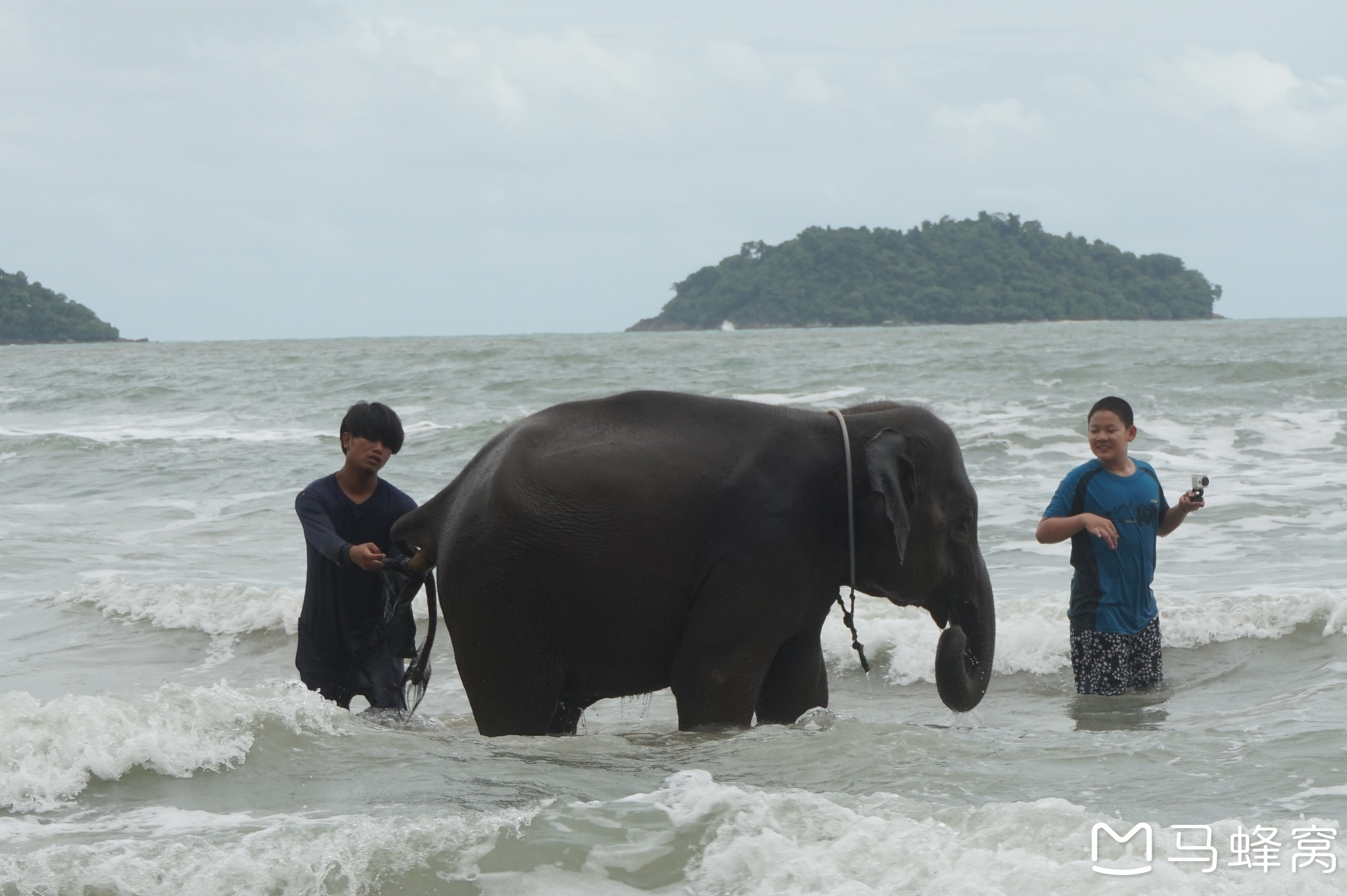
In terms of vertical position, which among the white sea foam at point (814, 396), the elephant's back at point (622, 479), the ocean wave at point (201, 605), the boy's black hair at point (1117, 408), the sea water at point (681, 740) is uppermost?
the boy's black hair at point (1117, 408)

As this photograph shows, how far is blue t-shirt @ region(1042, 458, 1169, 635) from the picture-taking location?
18.4 feet

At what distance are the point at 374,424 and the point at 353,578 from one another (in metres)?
0.52

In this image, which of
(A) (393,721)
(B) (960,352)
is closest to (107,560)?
(A) (393,721)

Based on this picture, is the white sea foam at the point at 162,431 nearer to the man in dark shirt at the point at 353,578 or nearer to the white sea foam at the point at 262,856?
the man in dark shirt at the point at 353,578

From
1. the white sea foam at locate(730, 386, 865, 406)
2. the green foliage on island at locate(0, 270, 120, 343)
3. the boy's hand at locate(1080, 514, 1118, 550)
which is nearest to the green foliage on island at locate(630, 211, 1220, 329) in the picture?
the green foliage on island at locate(0, 270, 120, 343)

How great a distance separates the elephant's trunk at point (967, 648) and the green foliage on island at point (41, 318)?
95647 mm

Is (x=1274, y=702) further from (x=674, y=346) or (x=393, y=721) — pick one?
(x=674, y=346)

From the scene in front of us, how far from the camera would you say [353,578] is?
4.89 m

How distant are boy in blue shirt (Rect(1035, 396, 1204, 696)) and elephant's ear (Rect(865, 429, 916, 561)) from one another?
3.92 ft

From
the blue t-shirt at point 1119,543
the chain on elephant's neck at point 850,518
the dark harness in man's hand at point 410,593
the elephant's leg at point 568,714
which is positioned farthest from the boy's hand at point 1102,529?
the dark harness in man's hand at point 410,593

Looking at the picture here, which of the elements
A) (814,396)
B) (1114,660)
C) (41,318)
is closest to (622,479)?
(1114,660)

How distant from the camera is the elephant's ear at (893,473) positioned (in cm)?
442

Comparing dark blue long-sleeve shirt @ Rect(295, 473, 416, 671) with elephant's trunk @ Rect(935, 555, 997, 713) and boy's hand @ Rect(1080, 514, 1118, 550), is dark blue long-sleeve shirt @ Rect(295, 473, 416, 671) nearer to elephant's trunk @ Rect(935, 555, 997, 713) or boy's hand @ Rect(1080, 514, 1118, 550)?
elephant's trunk @ Rect(935, 555, 997, 713)

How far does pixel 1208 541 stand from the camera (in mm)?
10094
